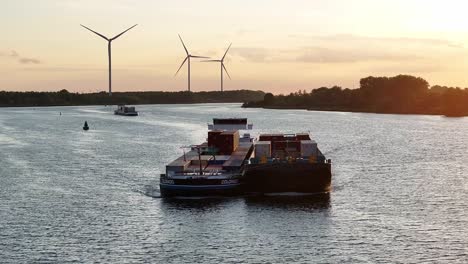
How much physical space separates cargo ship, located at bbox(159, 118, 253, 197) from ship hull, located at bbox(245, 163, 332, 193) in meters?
1.31

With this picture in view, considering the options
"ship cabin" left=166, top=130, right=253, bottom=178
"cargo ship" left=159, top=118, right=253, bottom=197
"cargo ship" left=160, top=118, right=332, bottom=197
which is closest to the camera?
"cargo ship" left=159, top=118, right=253, bottom=197

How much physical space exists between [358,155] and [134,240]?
7055 cm

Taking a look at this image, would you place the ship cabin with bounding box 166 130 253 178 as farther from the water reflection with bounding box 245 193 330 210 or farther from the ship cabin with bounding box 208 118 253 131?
the water reflection with bounding box 245 193 330 210

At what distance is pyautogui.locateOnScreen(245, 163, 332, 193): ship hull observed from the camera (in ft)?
231

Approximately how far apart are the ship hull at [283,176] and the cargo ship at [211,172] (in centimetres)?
131

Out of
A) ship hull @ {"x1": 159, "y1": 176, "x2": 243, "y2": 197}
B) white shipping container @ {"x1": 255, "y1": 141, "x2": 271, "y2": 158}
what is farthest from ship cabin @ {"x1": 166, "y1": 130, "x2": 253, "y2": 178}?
white shipping container @ {"x1": 255, "y1": 141, "x2": 271, "y2": 158}

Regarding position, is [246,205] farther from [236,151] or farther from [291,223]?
[236,151]

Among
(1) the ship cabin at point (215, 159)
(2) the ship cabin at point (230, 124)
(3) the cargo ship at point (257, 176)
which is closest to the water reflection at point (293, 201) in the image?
(3) the cargo ship at point (257, 176)

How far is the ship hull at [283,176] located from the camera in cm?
7050

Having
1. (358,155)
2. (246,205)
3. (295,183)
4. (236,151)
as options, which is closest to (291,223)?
(246,205)

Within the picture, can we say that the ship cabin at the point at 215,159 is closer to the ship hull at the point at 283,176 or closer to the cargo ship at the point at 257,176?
the cargo ship at the point at 257,176

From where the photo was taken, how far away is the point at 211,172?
72062 mm

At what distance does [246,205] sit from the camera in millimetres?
65312

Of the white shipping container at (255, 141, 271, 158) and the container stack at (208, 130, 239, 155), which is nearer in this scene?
the white shipping container at (255, 141, 271, 158)
